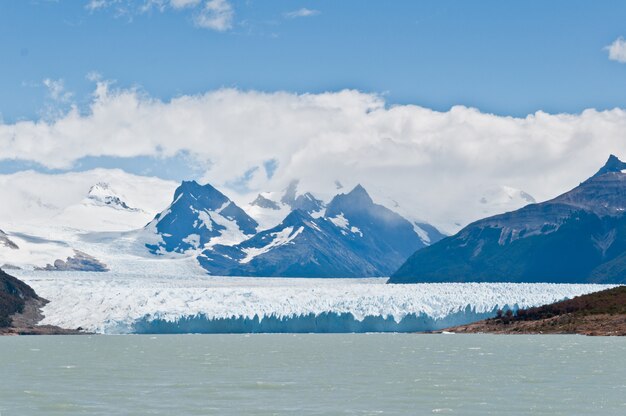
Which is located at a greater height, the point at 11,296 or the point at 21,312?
the point at 11,296

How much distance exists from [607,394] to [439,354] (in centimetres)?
2785

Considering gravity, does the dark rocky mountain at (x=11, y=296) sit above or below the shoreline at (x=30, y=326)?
above

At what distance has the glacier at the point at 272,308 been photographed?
10931 cm

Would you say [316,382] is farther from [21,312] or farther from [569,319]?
[21,312]

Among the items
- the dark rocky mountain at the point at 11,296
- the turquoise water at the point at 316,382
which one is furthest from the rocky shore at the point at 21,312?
the turquoise water at the point at 316,382

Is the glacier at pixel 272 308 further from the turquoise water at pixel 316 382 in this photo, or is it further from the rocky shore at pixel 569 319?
the turquoise water at pixel 316 382

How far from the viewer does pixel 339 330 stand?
115062mm

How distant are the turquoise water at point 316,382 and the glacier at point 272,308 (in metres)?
39.1

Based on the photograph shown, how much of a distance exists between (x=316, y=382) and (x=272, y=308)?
69510 mm

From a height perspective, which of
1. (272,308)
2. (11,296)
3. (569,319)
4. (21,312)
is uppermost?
(11,296)

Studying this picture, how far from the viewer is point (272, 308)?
112 metres

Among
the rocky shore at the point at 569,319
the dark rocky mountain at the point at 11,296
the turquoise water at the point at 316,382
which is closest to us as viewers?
the turquoise water at the point at 316,382

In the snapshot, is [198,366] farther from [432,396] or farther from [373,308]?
[373,308]

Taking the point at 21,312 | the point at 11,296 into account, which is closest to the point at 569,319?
the point at 21,312
